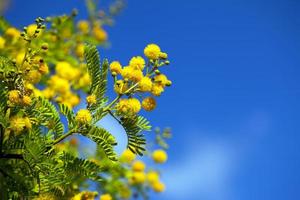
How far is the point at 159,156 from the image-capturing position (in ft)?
22.7

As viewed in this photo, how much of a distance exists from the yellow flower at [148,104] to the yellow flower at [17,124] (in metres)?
0.87

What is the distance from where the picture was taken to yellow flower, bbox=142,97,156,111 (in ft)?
11.1

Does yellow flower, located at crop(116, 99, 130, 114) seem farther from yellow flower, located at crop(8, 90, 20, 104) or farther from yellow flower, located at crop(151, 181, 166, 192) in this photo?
yellow flower, located at crop(151, 181, 166, 192)

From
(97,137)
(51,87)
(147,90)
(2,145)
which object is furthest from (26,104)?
(51,87)

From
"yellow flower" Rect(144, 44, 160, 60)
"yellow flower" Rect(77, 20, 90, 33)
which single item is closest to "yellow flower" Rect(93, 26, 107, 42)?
"yellow flower" Rect(77, 20, 90, 33)

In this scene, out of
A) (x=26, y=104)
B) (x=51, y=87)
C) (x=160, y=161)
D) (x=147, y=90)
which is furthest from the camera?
(x=160, y=161)

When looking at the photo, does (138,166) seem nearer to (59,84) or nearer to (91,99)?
(59,84)

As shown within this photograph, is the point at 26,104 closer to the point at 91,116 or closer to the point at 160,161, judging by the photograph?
the point at 91,116

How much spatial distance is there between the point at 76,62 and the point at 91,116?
4114 millimetres

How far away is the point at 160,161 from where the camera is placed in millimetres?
7004

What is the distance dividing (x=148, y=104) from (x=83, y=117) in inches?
19.2

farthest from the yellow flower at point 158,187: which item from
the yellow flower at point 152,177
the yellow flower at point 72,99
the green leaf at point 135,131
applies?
the green leaf at point 135,131

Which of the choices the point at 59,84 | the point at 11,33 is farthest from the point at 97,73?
the point at 11,33

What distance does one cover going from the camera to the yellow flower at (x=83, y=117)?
3256mm
